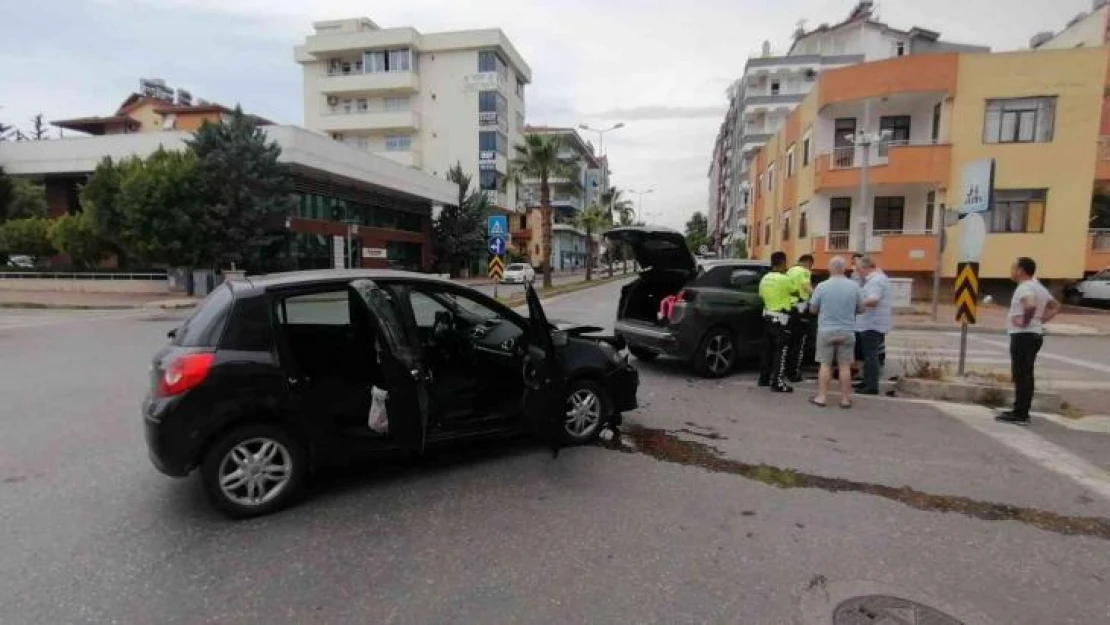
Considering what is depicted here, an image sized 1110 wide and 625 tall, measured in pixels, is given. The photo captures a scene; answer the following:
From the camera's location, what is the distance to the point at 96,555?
3418 mm

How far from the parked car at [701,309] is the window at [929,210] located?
64.6ft

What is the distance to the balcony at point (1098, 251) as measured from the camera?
2209 centimetres

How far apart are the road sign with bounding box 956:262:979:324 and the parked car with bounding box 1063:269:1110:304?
19216mm

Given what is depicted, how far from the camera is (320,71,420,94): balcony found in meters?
49.1

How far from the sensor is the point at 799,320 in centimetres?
778

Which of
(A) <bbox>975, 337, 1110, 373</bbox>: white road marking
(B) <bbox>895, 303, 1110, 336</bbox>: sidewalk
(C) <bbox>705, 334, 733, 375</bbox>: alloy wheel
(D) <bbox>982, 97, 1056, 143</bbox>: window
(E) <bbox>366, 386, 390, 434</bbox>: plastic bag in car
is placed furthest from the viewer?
(D) <bbox>982, 97, 1056, 143</bbox>: window

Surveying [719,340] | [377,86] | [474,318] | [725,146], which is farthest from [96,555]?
[725,146]

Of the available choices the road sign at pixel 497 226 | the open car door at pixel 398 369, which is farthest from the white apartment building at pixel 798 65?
the open car door at pixel 398 369

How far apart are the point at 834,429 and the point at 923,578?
9.50 ft

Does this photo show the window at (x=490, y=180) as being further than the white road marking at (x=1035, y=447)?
Yes

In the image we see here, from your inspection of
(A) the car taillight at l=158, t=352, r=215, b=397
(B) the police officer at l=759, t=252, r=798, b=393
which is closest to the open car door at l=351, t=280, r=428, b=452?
(A) the car taillight at l=158, t=352, r=215, b=397

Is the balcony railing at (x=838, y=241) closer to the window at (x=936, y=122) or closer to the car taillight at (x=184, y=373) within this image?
the window at (x=936, y=122)

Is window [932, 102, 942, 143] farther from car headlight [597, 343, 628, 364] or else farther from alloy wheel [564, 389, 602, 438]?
alloy wheel [564, 389, 602, 438]

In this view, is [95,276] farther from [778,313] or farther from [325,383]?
[778,313]
